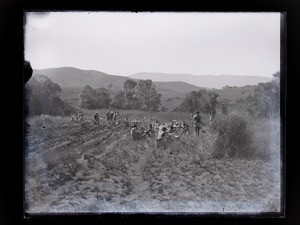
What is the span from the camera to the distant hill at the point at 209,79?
2193 mm

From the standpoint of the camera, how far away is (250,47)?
2.21 m

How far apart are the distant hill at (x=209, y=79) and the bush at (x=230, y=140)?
0.52 feet

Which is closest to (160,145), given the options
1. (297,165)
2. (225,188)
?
(225,188)

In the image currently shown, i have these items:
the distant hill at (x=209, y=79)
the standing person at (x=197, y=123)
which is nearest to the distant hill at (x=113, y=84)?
the distant hill at (x=209, y=79)

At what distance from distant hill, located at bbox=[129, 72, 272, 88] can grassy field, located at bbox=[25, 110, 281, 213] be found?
0.16 m

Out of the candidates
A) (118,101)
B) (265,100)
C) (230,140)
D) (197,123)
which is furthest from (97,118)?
(265,100)

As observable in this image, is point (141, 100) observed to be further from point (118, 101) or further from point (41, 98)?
point (41, 98)

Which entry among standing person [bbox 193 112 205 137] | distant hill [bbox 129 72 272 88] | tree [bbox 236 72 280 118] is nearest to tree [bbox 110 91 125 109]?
distant hill [bbox 129 72 272 88]

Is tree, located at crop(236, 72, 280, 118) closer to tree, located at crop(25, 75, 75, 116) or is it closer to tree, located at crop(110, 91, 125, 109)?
tree, located at crop(110, 91, 125, 109)

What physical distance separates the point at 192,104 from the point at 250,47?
37 centimetres

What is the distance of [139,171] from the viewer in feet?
7.20

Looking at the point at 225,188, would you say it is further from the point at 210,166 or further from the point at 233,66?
the point at 233,66

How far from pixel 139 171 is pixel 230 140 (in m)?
0.44

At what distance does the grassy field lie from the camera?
7.16 ft
